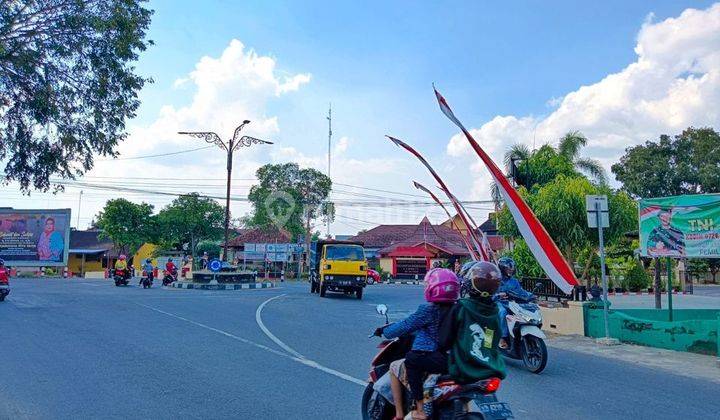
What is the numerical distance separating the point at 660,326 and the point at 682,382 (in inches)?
124

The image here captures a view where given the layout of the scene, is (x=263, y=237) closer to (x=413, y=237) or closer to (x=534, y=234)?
(x=413, y=237)

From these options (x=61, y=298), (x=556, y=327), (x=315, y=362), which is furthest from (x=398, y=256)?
(x=315, y=362)

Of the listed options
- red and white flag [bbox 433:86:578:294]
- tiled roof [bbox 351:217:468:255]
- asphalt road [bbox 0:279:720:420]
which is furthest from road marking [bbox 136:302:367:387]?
tiled roof [bbox 351:217:468:255]

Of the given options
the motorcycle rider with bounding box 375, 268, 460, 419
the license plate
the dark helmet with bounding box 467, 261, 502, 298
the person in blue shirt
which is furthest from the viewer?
the person in blue shirt

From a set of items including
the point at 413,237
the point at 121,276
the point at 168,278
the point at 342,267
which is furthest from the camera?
the point at 413,237

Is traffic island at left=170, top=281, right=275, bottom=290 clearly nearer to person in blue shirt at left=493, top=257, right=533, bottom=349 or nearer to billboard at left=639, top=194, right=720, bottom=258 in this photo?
billboard at left=639, top=194, right=720, bottom=258

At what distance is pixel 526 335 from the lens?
27.0ft

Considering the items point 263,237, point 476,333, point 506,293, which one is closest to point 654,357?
point 506,293

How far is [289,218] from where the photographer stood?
1928 inches

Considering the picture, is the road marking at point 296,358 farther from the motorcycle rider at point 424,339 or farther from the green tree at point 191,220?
the green tree at point 191,220

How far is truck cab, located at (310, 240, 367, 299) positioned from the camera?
2311 centimetres

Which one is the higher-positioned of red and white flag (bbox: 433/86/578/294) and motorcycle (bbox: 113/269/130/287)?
red and white flag (bbox: 433/86/578/294)

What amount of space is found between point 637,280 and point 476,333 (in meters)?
33.2

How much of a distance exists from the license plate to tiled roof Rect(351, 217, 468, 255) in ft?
159
